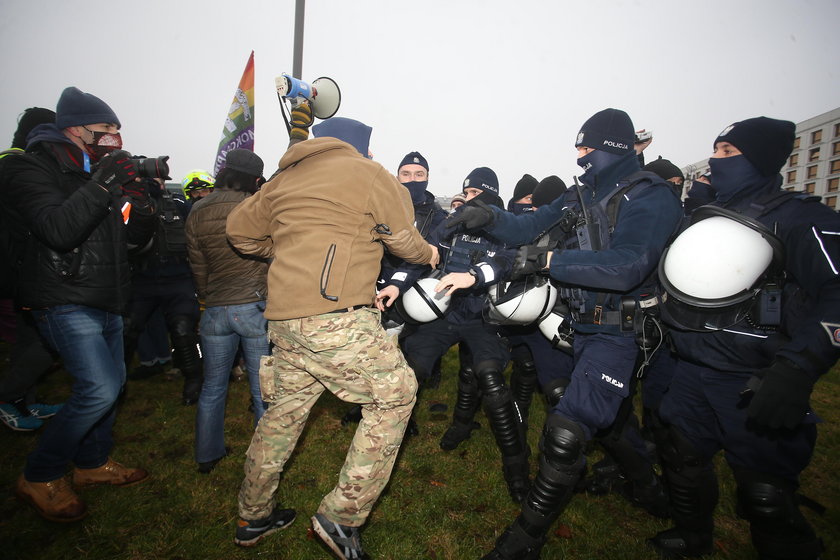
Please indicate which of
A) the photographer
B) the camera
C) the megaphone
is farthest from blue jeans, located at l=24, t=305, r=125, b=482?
the megaphone

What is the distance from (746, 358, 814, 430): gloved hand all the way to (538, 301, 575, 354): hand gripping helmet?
1.36 metres

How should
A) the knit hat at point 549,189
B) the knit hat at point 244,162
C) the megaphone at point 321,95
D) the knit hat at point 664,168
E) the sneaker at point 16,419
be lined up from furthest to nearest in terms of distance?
the knit hat at point 549,189 → the knit hat at point 664,168 → the sneaker at point 16,419 → the knit hat at point 244,162 → the megaphone at point 321,95

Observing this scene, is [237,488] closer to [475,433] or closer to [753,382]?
[475,433]

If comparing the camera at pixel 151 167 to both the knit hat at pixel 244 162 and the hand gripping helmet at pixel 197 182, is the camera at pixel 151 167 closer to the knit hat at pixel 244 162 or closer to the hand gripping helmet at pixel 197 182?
the knit hat at pixel 244 162

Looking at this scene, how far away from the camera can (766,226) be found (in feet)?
7.29

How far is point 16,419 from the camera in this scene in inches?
148

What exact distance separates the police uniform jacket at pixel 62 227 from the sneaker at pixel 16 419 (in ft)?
6.77

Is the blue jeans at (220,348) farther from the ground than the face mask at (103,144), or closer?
closer

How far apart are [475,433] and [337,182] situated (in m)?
3.17

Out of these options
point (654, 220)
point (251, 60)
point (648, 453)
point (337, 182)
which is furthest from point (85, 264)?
point (251, 60)

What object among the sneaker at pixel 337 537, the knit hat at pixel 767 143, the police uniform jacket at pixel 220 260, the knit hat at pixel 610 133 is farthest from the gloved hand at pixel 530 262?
the police uniform jacket at pixel 220 260

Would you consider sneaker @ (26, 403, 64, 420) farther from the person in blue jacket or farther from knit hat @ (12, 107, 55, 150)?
Result: the person in blue jacket

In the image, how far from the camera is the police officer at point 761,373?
1943 millimetres

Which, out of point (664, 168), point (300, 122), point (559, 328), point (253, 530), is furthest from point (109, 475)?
point (664, 168)
